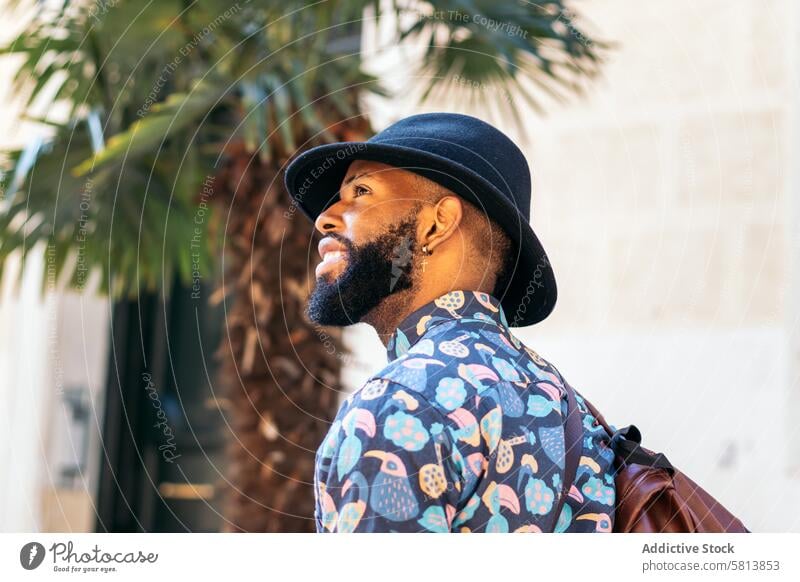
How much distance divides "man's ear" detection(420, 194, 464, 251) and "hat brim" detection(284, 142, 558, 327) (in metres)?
0.01

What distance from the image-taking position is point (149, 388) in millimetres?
5125

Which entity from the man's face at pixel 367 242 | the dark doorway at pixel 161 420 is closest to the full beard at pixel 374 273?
the man's face at pixel 367 242

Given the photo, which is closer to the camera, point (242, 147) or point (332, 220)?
point (332, 220)

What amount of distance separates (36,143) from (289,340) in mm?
969

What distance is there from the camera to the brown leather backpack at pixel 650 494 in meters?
1.12

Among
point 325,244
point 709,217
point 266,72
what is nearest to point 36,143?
point 266,72

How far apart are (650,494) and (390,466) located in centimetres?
31

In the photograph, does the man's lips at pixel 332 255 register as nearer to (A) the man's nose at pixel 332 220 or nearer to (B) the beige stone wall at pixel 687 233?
(A) the man's nose at pixel 332 220

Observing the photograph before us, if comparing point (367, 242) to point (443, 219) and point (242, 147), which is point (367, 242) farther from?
point (242, 147)

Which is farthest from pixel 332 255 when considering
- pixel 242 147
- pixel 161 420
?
pixel 161 420

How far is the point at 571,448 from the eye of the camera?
1.09 metres
